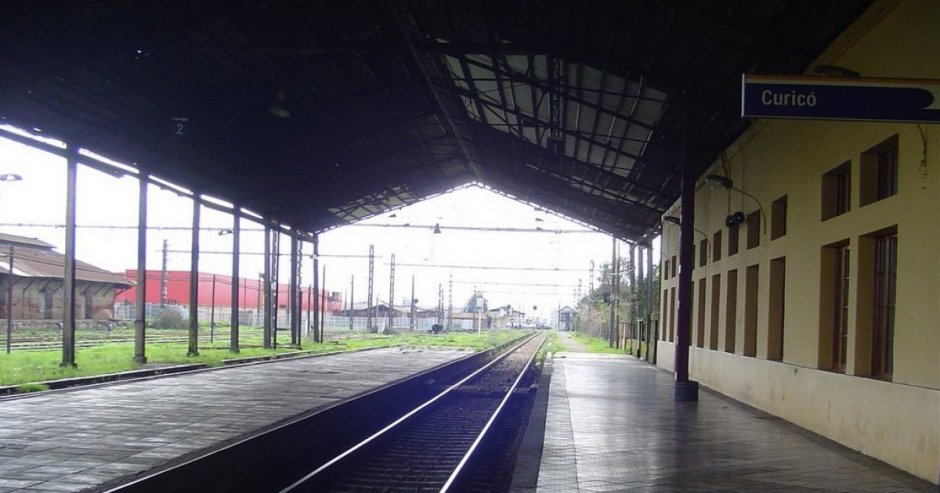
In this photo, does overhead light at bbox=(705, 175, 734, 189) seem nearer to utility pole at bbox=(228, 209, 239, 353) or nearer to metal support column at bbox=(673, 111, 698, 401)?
metal support column at bbox=(673, 111, 698, 401)

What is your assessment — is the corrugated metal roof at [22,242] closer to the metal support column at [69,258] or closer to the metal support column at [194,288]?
the metal support column at [194,288]

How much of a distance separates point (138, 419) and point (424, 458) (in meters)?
4.28

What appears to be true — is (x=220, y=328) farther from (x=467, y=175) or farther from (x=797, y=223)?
(x=797, y=223)

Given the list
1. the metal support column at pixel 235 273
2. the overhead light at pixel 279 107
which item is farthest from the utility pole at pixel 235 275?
the overhead light at pixel 279 107

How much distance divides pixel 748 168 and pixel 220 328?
163 feet

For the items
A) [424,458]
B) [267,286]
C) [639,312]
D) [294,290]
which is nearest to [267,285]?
[267,286]

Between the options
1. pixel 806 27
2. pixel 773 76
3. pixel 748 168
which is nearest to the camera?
pixel 773 76

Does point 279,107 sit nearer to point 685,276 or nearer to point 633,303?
point 685,276

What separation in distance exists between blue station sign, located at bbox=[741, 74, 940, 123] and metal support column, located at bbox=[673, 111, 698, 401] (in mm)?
8884

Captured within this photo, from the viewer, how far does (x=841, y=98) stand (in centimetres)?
679

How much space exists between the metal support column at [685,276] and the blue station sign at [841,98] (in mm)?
8884

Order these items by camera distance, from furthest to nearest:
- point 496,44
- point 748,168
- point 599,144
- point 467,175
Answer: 1. point 467,175
2. point 599,144
3. point 748,168
4. point 496,44

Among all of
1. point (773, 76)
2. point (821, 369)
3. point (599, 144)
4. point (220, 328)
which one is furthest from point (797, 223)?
point (220, 328)

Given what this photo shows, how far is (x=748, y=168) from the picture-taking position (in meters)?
16.1
